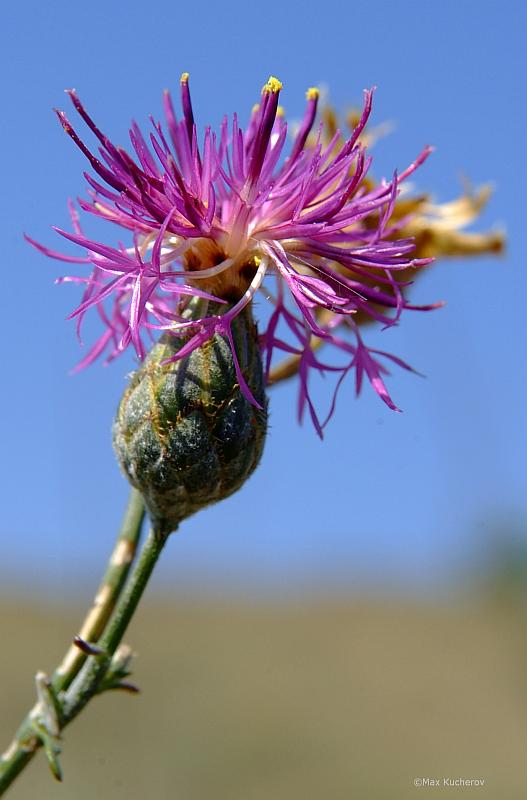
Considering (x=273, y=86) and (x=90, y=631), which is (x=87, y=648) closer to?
(x=90, y=631)

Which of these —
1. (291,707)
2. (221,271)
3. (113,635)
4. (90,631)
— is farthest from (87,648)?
(291,707)

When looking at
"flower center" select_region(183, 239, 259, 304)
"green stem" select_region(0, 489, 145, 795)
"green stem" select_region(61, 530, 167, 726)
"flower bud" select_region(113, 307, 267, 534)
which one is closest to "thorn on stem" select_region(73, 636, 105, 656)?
"green stem" select_region(61, 530, 167, 726)

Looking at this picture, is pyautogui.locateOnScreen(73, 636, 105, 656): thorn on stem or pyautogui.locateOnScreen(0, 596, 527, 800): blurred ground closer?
pyautogui.locateOnScreen(73, 636, 105, 656): thorn on stem

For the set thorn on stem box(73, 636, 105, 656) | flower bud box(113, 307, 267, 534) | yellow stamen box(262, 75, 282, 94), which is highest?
yellow stamen box(262, 75, 282, 94)

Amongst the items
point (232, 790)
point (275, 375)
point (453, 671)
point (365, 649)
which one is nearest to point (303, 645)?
point (365, 649)

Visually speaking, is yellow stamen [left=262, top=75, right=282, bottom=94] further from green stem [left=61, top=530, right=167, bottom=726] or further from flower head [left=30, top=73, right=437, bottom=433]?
green stem [left=61, top=530, right=167, bottom=726]

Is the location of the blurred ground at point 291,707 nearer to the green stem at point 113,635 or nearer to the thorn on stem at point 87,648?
the green stem at point 113,635

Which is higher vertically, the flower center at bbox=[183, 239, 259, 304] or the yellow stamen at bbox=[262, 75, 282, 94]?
the yellow stamen at bbox=[262, 75, 282, 94]
